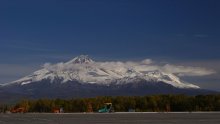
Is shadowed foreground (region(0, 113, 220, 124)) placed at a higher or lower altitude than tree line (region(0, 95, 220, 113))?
lower

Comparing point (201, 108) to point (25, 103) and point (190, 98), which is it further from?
point (25, 103)

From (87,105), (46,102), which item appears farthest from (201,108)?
(46,102)

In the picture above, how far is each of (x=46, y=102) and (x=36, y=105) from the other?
8.31 feet

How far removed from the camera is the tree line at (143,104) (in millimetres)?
116125

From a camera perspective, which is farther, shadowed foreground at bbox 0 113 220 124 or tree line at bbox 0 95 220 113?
tree line at bbox 0 95 220 113

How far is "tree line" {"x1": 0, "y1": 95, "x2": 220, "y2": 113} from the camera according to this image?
11612cm

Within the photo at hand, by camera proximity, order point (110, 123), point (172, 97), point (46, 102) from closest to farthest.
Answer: point (110, 123) < point (172, 97) < point (46, 102)

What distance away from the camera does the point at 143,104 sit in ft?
410

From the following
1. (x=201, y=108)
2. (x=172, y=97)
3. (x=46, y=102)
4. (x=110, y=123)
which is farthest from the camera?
(x=46, y=102)

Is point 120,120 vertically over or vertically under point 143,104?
under

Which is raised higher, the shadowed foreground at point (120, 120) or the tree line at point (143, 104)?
the tree line at point (143, 104)

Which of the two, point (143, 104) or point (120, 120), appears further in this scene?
point (143, 104)

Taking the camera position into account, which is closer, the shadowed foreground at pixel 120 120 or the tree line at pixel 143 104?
the shadowed foreground at pixel 120 120

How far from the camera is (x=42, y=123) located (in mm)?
55812
